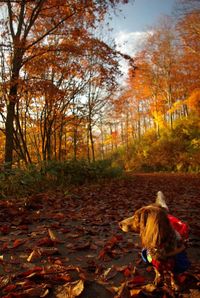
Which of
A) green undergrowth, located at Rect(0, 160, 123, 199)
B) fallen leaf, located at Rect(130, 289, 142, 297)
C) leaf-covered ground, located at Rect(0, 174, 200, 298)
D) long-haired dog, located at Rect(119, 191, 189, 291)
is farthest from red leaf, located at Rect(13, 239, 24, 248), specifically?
green undergrowth, located at Rect(0, 160, 123, 199)

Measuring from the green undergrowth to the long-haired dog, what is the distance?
462cm

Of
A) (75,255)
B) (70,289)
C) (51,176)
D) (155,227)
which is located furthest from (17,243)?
(51,176)

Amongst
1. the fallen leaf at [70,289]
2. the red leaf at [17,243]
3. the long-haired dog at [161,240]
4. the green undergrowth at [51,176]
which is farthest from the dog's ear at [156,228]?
the green undergrowth at [51,176]

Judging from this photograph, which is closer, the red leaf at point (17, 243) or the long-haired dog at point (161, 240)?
the long-haired dog at point (161, 240)

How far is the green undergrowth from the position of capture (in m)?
6.87

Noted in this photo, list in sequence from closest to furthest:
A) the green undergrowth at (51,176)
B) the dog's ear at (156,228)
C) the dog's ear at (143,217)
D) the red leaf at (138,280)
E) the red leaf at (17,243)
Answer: the dog's ear at (156,228) < the dog's ear at (143,217) < the red leaf at (138,280) < the red leaf at (17,243) < the green undergrowth at (51,176)

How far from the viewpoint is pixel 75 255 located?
3193mm

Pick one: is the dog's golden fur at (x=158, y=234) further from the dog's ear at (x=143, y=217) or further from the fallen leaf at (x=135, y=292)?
the fallen leaf at (x=135, y=292)

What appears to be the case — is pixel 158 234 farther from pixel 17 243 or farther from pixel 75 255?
pixel 17 243

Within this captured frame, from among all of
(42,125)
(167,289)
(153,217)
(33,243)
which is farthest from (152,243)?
(42,125)

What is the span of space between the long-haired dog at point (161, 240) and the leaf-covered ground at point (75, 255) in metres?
0.17

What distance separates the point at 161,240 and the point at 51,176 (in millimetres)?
6938

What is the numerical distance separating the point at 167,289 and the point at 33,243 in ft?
5.83

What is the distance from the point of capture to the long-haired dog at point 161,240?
7.31 ft
